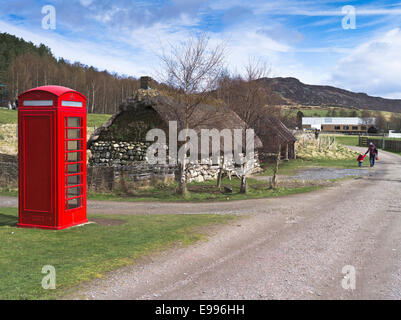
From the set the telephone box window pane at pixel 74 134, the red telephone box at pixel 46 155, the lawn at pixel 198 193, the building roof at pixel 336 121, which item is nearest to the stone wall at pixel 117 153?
the lawn at pixel 198 193

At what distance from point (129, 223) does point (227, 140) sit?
12.5 m

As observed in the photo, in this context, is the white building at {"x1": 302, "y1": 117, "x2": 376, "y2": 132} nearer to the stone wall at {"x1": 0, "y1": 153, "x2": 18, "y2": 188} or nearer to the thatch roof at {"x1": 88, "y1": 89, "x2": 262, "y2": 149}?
the thatch roof at {"x1": 88, "y1": 89, "x2": 262, "y2": 149}

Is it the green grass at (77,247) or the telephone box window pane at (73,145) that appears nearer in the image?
the green grass at (77,247)

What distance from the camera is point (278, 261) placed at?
7523 millimetres

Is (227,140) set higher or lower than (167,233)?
higher

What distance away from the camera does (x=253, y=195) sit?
54.4ft

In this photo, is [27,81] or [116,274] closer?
[116,274]

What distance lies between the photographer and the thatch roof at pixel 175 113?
17.5 metres

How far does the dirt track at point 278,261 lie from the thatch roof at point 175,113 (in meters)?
5.79

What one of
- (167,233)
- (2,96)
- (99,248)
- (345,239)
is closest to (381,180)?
(345,239)

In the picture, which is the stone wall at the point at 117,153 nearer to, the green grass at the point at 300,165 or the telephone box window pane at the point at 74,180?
the telephone box window pane at the point at 74,180

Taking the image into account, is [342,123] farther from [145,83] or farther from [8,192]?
[8,192]
